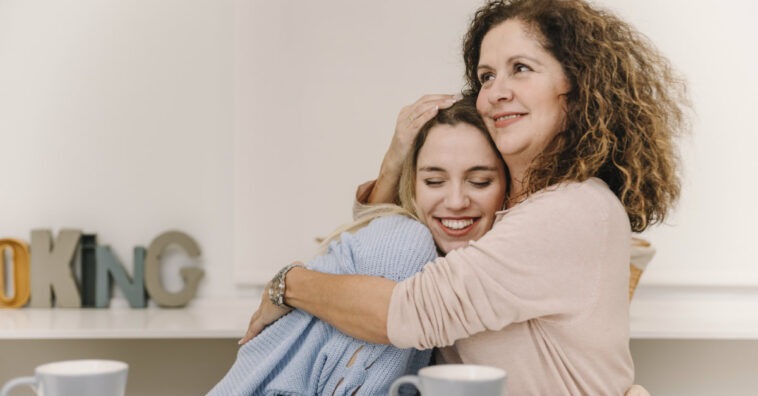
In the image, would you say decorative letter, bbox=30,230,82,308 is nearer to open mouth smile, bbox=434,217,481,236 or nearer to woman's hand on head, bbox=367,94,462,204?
woman's hand on head, bbox=367,94,462,204

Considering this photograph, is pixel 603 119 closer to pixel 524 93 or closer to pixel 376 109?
pixel 524 93

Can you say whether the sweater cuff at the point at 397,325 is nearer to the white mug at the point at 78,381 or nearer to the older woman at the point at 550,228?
the older woman at the point at 550,228

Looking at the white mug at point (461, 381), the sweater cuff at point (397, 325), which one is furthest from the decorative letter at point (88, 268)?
the white mug at point (461, 381)

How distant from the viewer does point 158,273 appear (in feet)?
8.14

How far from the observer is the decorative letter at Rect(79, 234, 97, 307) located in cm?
250

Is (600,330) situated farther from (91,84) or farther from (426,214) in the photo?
(91,84)

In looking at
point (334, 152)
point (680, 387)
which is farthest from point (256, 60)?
point (680, 387)

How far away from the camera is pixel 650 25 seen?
8.31ft

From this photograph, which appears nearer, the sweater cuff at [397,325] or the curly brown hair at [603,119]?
the sweater cuff at [397,325]

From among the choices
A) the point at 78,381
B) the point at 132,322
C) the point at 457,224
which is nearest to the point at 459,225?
the point at 457,224

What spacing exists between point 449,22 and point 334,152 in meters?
0.61

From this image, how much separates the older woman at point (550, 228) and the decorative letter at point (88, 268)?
135cm

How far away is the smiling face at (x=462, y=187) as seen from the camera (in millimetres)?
1466

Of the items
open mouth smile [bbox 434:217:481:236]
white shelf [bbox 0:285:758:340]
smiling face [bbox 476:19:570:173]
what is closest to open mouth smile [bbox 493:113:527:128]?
smiling face [bbox 476:19:570:173]
